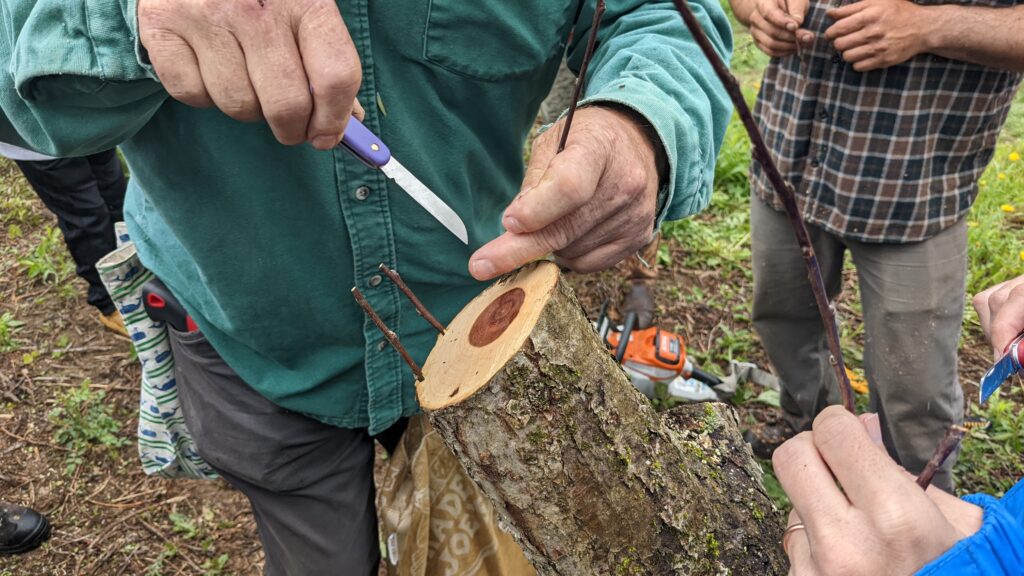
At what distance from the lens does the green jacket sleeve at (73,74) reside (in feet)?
3.74

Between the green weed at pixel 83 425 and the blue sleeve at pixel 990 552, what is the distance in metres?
3.53

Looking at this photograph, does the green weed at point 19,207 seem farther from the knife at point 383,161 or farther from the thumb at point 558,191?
the thumb at point 558,191

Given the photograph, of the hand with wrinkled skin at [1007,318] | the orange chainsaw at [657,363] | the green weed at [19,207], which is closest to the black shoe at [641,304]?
the orange chainsaw at [657,363]

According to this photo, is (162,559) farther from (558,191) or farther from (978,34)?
(978,34)

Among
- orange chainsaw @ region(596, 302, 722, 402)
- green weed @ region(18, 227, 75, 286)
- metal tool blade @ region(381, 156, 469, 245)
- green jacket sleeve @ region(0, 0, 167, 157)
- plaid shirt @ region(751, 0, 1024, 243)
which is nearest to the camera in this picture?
green jacket sleeve @ region(0, 0, 167, 157)

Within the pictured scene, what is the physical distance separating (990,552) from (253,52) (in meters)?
1.34

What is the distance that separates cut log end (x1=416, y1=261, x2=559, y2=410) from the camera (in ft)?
3.95

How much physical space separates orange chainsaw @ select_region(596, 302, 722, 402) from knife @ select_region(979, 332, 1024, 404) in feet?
6.47

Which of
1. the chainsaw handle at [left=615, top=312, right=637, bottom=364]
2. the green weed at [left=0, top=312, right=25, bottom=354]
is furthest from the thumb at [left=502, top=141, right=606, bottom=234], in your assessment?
the green weed at [left=0, top=312, right=25, bottom=354]

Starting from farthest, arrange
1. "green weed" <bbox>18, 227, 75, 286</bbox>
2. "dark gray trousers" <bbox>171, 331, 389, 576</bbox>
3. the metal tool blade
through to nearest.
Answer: "green weed" <bbox>18, 227, 75, 286</bbox>
"dark gray trousers" <bbox>171, 331, 389, 576</bbox>
the metal tool blade

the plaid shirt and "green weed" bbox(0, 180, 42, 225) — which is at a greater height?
the plaid shirt

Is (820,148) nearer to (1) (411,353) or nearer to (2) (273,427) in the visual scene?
(1) (411,353)

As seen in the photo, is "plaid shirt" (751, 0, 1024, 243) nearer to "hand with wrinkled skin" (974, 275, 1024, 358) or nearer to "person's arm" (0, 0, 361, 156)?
"hand with wrinkled skin" (974, 275, 1024, 358)

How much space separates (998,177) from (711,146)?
14.8 ft
